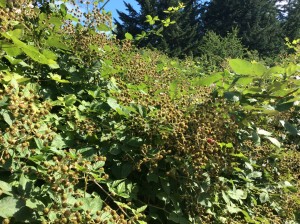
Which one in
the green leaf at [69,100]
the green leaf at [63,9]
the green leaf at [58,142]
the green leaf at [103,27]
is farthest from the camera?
the green leaf at [63,9]

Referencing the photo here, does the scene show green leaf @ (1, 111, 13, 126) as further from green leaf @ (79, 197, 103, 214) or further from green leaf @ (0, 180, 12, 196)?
green leaf @ (79, 197, 103, 214)

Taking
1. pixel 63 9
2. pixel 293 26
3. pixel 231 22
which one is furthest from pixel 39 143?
pixel 293 26

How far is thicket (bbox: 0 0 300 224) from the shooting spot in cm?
125

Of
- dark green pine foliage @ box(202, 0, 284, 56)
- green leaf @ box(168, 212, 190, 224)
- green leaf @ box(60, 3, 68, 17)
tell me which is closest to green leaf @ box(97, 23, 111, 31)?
green leaf @ box(60, 3, 68, 17)

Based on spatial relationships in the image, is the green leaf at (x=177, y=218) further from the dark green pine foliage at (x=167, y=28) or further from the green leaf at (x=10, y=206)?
the dark green pine foliage at (x=167, y=28)

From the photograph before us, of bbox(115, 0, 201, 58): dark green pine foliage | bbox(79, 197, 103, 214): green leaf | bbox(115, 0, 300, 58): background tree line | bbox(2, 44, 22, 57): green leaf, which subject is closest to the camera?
bbox(79, 197, 103, 214): green leaf

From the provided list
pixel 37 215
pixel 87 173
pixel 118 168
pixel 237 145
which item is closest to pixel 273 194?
pixel 237 145

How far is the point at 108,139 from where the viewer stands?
68.7 inches

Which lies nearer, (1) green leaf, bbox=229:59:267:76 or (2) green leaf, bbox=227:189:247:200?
(1) green leaf, bbox=229:59:267:76

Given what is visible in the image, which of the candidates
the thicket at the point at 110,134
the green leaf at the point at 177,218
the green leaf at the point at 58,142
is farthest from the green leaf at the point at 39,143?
the green leaf at the point at 177,218

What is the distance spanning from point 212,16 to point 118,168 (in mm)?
41370

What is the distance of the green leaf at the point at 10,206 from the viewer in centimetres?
117

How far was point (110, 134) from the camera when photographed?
1.77 meters

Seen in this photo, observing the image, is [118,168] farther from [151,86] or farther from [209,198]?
[151,86]
